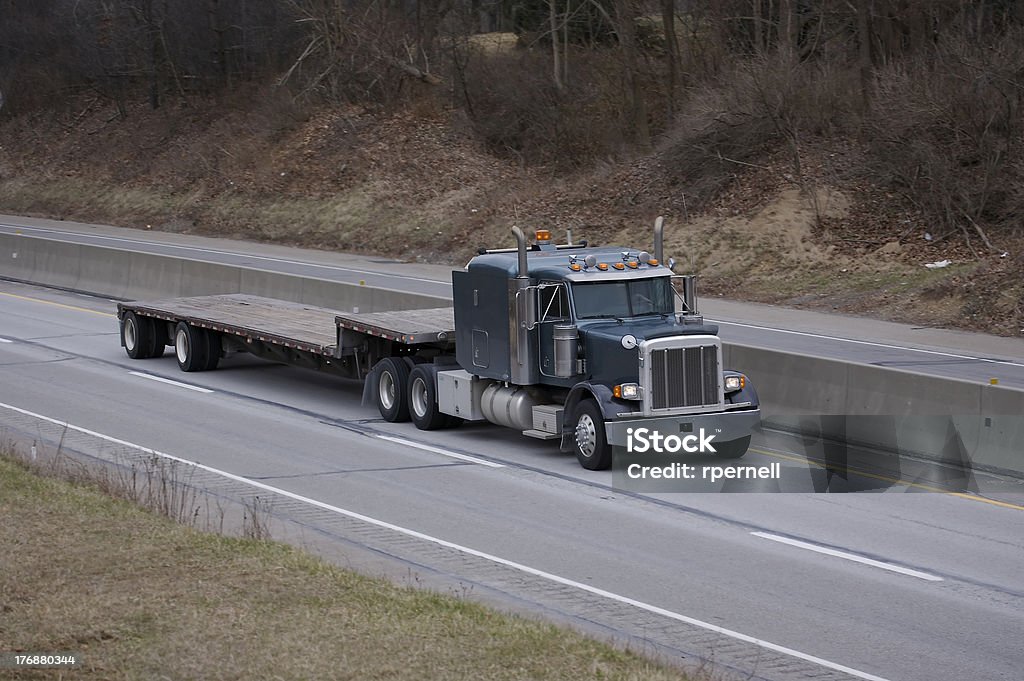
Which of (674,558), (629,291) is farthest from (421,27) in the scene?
(674,558)

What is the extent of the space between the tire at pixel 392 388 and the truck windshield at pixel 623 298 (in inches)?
121

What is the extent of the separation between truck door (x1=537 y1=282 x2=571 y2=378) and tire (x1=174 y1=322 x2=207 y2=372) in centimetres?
805

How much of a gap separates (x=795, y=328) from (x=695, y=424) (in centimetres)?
1401

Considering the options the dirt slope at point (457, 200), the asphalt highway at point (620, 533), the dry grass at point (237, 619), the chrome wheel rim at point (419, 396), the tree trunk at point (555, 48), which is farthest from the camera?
the tree trunk at point (555, 48)

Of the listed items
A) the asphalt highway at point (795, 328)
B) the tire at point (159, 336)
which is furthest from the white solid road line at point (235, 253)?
the tire at point (159, 336)

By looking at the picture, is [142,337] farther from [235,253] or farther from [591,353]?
[235,253]

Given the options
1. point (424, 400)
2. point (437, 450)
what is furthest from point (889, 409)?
point (424, 400)

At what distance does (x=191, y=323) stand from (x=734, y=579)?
1298cm

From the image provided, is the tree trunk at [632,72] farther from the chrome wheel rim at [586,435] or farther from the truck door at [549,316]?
the chrome wheel rim at [586,435]

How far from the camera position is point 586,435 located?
14.8 meters

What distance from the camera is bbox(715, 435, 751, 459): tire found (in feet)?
49.2

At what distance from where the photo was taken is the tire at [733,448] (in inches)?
590

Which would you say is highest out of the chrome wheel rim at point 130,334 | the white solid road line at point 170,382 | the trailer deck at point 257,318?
the trailer deck at point 257,318

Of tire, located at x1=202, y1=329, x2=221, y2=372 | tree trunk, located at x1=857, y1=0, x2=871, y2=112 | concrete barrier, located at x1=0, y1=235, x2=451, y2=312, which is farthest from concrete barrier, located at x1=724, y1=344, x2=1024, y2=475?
tree trunk, located at x1=857, y1=0, x2=871, y2=112
